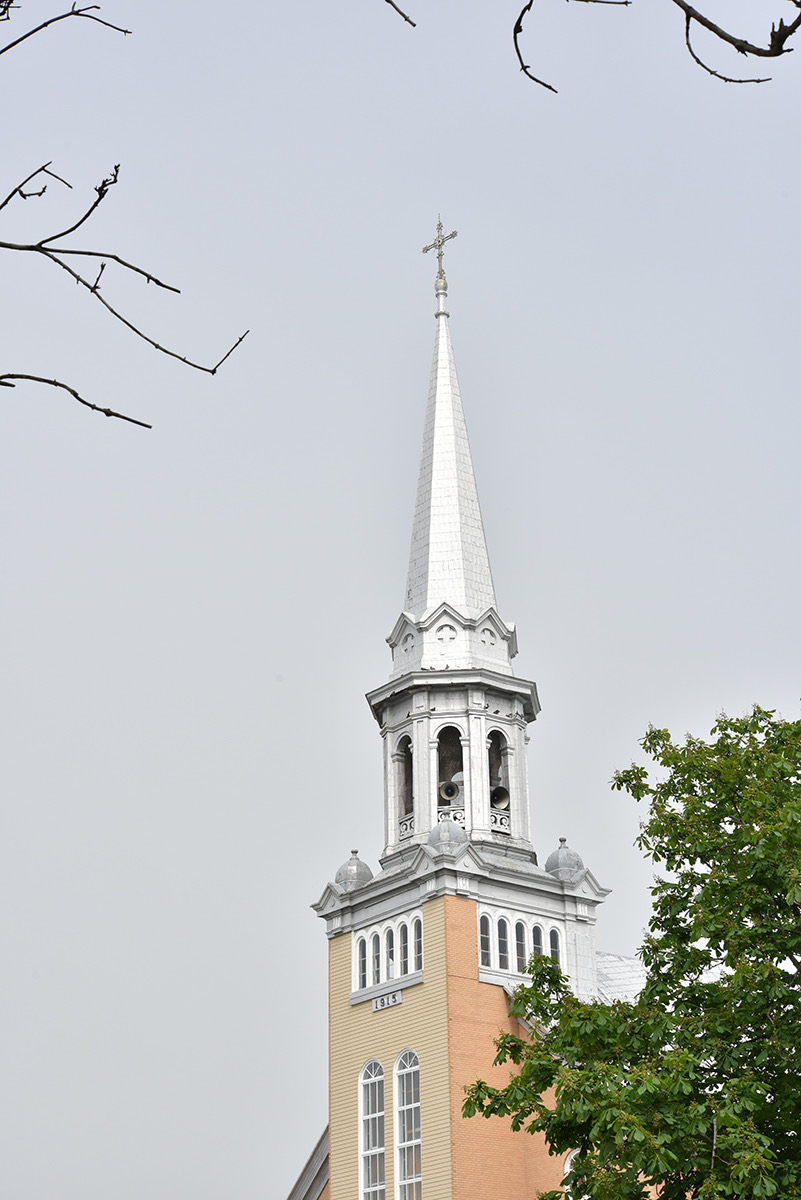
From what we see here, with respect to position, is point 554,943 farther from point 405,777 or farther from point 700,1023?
point 700,1023

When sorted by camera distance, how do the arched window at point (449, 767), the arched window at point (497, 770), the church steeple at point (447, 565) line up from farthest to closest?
the church steeple at point (447, 565)
the arched window at point (497, 770)
the arched window at point (449, 767)

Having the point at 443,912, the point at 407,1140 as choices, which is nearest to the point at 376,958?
the point at 443,912

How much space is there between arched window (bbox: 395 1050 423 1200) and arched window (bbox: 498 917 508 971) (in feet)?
10.3

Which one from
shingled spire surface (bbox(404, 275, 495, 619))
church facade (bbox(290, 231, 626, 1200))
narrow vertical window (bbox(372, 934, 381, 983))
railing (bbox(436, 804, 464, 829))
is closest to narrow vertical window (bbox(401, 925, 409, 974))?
church facade (bbox(290, 231, 626, 1200))

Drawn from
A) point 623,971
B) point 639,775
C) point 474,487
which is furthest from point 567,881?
point 639,775

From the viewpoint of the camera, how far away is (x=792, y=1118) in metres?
19.6

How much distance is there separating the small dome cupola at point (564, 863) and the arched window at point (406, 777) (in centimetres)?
406

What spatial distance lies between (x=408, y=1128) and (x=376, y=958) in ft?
15.3

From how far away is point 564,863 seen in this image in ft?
139

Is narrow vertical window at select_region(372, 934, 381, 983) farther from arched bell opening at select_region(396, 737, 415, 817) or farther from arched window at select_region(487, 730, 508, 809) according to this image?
arched window at select_region(487, 730, 508, 809)

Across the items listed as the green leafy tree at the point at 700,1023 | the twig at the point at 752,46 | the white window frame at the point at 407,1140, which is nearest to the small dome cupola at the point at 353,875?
the white window frame at the point at 407,1140

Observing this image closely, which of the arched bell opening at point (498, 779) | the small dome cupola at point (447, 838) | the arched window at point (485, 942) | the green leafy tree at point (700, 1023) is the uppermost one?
the arched bell opening at point (498, 779)

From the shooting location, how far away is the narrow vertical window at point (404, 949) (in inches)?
1577

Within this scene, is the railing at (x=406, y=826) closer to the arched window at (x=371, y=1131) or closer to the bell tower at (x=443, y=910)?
the bell tower at (x=443, y=910)
